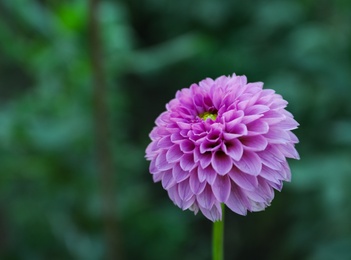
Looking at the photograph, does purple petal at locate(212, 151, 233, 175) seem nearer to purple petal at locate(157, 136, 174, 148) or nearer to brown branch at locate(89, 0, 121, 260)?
purple petal at locate(157, 136, 174, 148)

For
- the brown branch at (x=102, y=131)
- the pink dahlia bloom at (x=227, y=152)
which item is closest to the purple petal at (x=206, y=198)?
the pink dahlia bloom at (x=227, y=152)

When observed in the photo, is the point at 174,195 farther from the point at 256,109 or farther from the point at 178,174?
the point at 256,109

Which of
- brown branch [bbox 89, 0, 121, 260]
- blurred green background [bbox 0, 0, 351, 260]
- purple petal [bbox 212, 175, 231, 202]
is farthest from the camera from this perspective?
blurred green background [bbox 0, 0, 351, 260]

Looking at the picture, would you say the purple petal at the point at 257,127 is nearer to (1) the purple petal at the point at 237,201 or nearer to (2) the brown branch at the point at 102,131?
(1) the purple petal at the point at 237,201

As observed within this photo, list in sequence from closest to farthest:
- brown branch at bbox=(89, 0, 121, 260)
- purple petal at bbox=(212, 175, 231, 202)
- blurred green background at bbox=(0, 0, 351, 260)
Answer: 1. purple petal at bbox=(212, 175, 231, 202)
2. brown branch at bbox=(89, 0, 121, 260)
3. blurred green background at bbox=(0, 0, 351, 260)

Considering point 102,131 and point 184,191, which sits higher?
point 102,131

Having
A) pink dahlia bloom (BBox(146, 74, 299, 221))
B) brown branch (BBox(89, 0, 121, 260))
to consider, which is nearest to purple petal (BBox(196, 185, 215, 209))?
pink dahlia bloom (BBox(146, 74, 299, 221))

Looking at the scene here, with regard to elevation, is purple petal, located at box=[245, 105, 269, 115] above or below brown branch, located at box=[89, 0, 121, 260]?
below

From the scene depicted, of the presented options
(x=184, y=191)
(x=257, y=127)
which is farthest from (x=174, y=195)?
(x=257, y=127)
